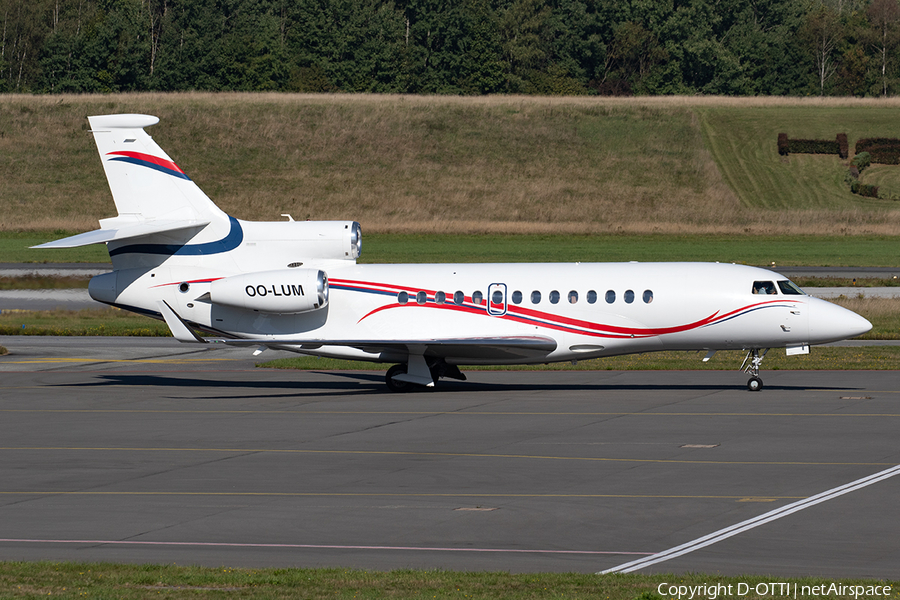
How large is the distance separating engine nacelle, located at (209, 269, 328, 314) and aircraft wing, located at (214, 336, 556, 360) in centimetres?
93

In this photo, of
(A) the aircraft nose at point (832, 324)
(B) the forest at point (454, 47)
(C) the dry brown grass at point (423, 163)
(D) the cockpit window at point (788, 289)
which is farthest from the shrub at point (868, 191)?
→ (A) the aircraft nose at point (832, 324)

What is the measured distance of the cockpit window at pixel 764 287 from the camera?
89.1 ft

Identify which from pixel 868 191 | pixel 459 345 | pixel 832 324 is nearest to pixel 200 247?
pixel 459 345

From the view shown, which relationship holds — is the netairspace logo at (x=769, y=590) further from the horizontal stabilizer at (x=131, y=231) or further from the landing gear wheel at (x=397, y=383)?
the horizontal stabilizer at (x=131, y=231)

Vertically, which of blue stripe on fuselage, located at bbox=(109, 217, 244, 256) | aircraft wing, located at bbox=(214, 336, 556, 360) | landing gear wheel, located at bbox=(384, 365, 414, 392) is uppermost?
blue stripe on fuselage, located at bbox=(109, 217, 244, 256)

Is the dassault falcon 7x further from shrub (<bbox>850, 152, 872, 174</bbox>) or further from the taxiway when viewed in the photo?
shrub (<bbox>850, 152, 872, 174</bbox>)

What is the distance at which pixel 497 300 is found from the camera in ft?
92.4

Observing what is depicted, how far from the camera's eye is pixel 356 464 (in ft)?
64.0

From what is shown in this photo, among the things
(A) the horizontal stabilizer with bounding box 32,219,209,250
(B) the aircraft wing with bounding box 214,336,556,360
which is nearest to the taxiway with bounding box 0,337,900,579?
(B) the aircraft wing with bounding box 214,336,556,360

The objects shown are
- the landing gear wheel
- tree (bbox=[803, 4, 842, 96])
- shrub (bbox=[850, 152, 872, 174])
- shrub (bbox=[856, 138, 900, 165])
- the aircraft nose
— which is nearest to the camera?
the aircraft nose

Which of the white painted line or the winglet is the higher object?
the winglet

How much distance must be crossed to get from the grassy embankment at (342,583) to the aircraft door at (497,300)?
623 inches

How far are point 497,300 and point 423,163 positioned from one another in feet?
252

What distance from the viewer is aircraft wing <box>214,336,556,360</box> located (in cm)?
2752
